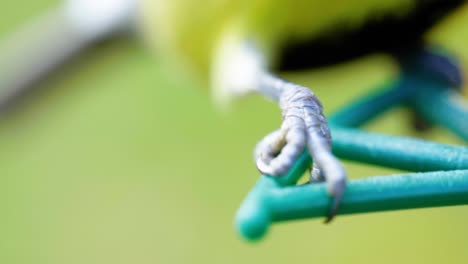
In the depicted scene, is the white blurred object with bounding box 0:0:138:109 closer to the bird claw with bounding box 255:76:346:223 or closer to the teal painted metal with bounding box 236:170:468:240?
the bird claw with bounding box 255:76:346:223

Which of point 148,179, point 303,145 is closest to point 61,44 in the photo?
point 148,179

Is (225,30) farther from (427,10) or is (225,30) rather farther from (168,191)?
(168,191)

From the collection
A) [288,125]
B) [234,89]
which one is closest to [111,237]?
[234,89]

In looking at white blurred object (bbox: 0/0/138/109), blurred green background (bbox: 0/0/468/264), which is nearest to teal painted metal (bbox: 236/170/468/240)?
blurred green background (bbox: 0/0/468/264)

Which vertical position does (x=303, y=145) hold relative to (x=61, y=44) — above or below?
below

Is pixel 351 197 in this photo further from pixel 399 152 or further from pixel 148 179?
pixel 148 179

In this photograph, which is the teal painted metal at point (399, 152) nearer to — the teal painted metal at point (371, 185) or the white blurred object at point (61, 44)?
the teal painted metal at point (371, 185)
